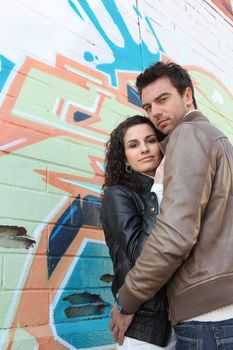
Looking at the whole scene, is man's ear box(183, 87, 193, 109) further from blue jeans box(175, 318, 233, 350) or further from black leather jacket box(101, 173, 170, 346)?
blue jeans box(175, 318, 233, 350)

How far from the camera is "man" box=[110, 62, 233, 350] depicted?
148 cm

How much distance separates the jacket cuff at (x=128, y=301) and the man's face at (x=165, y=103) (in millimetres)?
804

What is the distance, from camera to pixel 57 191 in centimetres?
255

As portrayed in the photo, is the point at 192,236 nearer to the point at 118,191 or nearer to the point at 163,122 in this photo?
the point at 118,191

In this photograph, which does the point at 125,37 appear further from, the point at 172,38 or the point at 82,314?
the point at 82,314

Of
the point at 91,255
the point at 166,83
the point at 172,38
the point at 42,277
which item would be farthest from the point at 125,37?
the point at 42,277

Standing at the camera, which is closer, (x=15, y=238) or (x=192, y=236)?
(x=192, y=236)

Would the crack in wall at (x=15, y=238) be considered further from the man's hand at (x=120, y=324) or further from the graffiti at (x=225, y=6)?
the graffiti at (x=225, y=6)

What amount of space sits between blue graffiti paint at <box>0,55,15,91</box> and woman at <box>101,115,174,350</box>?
0.69 metres

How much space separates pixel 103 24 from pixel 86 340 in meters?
2.21

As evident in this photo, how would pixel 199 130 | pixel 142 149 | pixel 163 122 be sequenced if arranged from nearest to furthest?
1. pixel 199 130
2. pixel 163 122
3. pixel 142 149

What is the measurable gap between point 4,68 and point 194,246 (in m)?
1.51

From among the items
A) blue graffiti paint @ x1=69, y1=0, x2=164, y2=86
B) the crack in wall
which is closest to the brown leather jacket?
the crack in wall

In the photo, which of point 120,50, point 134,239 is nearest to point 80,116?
point 120,50
